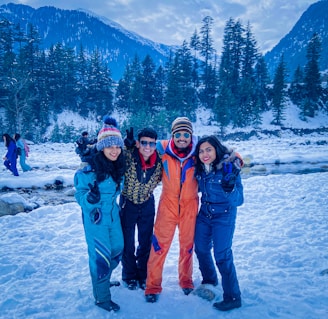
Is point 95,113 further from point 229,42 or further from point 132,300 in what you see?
point 132,300

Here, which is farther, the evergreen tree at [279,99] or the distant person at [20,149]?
the evergreen tree at [279,99]

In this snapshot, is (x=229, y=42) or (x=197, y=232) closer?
(x=197, y=232)

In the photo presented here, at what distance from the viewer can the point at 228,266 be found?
2.91m

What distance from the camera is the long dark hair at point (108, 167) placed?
2.82 metres

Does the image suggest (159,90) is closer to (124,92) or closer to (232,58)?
(124,92)

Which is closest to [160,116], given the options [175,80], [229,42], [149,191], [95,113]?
[175,80]

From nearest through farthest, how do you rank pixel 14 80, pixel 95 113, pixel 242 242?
pixel 242 242, pixel 14 80, pixel 95 113

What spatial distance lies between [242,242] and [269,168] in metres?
10.6

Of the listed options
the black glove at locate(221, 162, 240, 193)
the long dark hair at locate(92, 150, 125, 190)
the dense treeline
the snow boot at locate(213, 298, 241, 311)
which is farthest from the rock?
the dense treeline

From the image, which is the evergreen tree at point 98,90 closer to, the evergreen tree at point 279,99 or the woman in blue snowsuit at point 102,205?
the evergreen tree at point 279,99

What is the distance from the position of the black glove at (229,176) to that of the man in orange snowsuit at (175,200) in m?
0.46

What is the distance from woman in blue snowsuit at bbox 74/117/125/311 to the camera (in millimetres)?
2791

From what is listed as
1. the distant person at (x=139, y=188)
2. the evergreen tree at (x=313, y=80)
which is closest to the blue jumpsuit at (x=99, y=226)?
the distant person at (x=139, y=188)

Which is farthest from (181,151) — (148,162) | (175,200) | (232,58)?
(232,58)
